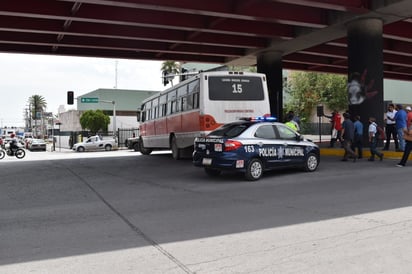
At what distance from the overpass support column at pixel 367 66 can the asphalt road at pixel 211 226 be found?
7.14 meters

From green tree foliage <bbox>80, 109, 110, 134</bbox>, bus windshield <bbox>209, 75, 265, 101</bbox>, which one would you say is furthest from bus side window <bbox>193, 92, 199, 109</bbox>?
green tree foliage <bbox>80, 109, 110, 134</bbox>

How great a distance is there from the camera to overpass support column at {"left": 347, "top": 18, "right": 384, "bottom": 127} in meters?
17.8

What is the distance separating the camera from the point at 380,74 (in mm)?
18047

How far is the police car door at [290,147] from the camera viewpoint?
12.2m

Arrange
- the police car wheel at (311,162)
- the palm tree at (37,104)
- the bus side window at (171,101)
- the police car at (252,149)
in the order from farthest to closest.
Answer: the palm tree at (37,104), the bus side window at (171,101), the police car wheel at (311,162), the police car at (252,149)

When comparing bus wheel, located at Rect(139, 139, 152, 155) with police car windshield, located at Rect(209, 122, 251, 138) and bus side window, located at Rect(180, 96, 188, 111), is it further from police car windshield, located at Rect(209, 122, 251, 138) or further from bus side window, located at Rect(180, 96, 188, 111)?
police car windshield, located at Rect(209, 122, 251, 138)

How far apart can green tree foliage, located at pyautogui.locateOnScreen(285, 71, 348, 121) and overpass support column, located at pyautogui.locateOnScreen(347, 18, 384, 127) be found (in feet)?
94.4

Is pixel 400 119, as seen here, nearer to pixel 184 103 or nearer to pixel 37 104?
pixel 184 103

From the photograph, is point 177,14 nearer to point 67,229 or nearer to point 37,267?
point 67,229

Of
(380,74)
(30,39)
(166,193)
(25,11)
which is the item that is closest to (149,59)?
(30,39)

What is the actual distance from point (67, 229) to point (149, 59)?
19.9 meters

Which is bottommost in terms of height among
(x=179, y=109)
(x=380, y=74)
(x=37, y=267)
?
(x=37, y=267)

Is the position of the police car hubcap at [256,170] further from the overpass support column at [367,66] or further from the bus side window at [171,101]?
the overpass support column at [367,66]

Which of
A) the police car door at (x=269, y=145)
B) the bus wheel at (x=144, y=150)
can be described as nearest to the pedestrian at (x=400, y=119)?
the police car door at (x=269, y=145)
